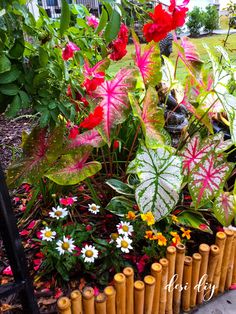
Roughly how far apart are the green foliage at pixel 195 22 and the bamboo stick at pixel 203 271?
9.17m

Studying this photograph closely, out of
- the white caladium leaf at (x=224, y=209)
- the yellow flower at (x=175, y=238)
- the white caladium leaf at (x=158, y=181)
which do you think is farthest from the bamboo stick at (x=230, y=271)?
the white caladium leaf at (x=158, y=181)

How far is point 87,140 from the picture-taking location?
44.9 inches

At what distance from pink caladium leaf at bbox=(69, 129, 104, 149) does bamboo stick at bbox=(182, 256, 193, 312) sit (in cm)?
50

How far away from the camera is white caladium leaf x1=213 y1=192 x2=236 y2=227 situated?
3.90ft

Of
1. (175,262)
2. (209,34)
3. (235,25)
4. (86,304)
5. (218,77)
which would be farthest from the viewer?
(209,34)

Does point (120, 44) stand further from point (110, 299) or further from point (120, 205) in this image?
point (110, 299)

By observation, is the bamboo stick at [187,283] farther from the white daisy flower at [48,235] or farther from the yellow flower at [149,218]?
the white daisy flower at [48,235]

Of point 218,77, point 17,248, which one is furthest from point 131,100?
point 17,248

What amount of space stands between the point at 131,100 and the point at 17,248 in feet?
1.80

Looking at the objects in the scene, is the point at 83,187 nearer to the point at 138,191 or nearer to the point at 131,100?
the point at 138,191

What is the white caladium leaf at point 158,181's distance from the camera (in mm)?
1120

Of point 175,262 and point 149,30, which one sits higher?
point 149,30

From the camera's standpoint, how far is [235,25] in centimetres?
180

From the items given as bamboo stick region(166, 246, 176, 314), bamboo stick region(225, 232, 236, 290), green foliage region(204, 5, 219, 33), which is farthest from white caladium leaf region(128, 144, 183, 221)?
green foliage region(204, 5, 219, 33)
